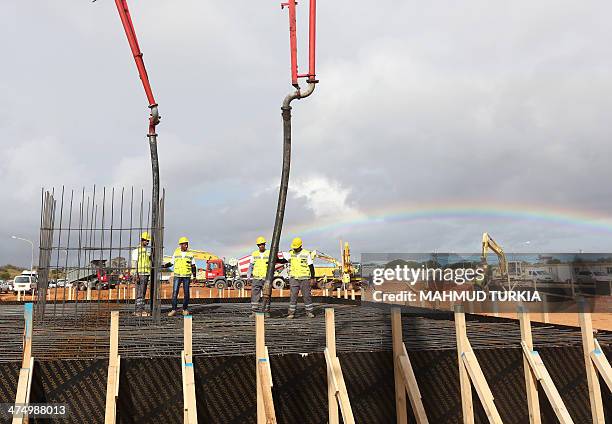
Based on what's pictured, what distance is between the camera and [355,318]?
373 inches

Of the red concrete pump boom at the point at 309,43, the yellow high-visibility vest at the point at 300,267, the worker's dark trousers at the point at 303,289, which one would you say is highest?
the red concrete pump boom at the point at 309,43

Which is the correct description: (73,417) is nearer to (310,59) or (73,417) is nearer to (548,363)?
(548,363)

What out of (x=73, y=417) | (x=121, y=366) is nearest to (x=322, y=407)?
(x=121, y=366)

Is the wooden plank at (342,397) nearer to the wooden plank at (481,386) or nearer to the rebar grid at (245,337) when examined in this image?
the rebar grid at (245,337)

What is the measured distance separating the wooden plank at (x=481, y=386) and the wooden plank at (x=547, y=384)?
70 centimetres

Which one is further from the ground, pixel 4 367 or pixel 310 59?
pixel 310 59

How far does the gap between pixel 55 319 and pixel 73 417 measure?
3917 millimetres

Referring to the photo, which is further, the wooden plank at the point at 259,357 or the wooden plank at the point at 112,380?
the wooden plank at the point at 259,357

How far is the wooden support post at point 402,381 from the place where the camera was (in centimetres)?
616

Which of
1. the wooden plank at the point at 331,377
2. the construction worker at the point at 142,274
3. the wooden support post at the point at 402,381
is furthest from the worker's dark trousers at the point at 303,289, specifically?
the wooden plank at the point at 331,377

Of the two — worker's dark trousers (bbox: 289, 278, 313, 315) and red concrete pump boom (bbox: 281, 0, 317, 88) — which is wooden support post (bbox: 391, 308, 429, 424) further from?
red concrete pump boom (bbox: 281, 0, 317, 88)

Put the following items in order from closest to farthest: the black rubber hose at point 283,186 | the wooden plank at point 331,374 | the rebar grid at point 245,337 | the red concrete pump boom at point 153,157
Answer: the wooden plank at point 331,374
the rebar grid at point 245,337
the red concrete pump boom at point 153,157
the black rubber hose at point 283,186

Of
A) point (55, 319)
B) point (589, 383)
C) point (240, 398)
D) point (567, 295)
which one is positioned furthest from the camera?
point (567, 295)

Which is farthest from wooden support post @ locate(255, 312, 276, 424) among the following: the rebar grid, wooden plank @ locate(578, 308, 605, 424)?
wooden plank @ locate(578, 308, 605, 424)
